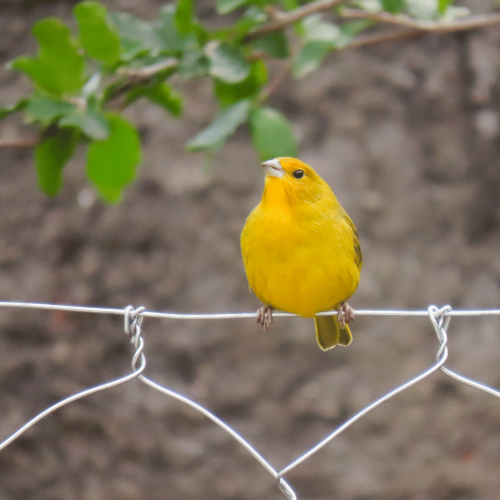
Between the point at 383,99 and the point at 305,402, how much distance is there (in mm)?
1778

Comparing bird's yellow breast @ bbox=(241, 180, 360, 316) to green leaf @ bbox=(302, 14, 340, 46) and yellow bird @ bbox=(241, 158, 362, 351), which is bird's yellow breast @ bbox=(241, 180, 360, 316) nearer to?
yellow bird @ bbox=(241, 158, 362, 351)

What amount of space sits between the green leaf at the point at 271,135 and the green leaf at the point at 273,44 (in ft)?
0.97

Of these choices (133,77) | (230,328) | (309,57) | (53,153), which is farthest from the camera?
(230,328)

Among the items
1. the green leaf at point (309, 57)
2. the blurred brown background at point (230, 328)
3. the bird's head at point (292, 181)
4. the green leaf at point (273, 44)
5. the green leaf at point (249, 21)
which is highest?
the green leaf at point (249, 21)

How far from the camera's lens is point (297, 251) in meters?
1.61

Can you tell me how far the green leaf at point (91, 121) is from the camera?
160 centimetres

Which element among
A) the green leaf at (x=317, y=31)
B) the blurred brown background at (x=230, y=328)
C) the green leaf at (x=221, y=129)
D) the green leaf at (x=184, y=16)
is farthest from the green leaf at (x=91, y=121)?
the blurred brown background at (x=230, y=328)

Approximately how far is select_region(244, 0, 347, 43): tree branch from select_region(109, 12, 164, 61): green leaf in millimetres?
309

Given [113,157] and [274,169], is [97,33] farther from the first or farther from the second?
[274,169]

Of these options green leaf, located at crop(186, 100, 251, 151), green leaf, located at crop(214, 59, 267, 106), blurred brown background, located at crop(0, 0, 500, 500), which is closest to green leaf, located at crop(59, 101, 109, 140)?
green leaf, located at crop(186, 100, 251, 151)

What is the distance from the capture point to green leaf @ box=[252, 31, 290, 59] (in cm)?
193

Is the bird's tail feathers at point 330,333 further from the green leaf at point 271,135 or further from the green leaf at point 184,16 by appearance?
the green leaf at point 184,16

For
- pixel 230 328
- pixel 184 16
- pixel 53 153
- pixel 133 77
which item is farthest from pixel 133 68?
pixel 230 328

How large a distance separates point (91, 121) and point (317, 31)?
0.74 metres
